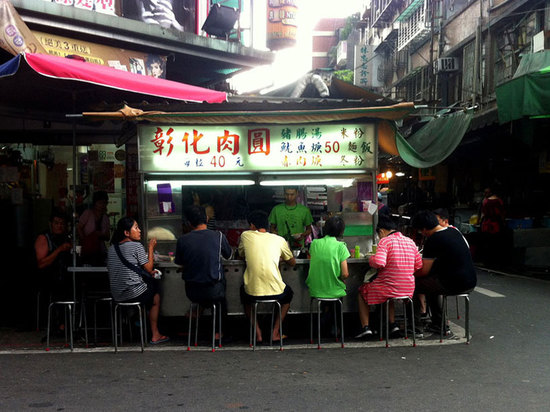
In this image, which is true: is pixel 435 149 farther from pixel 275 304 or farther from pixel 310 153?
pixel 275 304

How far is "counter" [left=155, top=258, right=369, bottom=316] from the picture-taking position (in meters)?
7.95

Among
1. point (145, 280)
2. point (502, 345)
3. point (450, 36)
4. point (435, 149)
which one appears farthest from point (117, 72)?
point (450, 36)

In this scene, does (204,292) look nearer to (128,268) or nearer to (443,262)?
(128,268)

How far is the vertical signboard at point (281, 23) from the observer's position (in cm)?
1486

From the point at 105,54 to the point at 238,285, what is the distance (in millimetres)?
5974

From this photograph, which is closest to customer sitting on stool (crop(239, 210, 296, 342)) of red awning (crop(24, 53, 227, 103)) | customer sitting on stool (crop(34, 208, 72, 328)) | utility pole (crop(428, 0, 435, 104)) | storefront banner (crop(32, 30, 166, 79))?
red awning (crop(24, 53, 227, 103))

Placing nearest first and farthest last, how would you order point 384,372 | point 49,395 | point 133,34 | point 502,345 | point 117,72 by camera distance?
point 49,395
point 384,372
point 502,345
point 117,72
point 133,34

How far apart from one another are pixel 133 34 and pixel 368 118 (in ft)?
18.4

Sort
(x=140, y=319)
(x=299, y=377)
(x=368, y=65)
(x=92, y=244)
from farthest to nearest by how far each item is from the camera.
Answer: (x=368, y=65) < (x=92, y=244) < (x=140, y=319) < (x=299, y=377)

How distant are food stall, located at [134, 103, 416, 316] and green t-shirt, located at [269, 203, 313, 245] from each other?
1.78 feet

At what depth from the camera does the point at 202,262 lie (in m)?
7.32

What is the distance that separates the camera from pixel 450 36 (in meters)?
23.6

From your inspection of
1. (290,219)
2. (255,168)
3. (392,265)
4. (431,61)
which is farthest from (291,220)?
(431,61)

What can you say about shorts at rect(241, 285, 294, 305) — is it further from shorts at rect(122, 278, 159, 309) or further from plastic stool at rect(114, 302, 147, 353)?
plastic stool at rect(114, 302, 147, 353)
